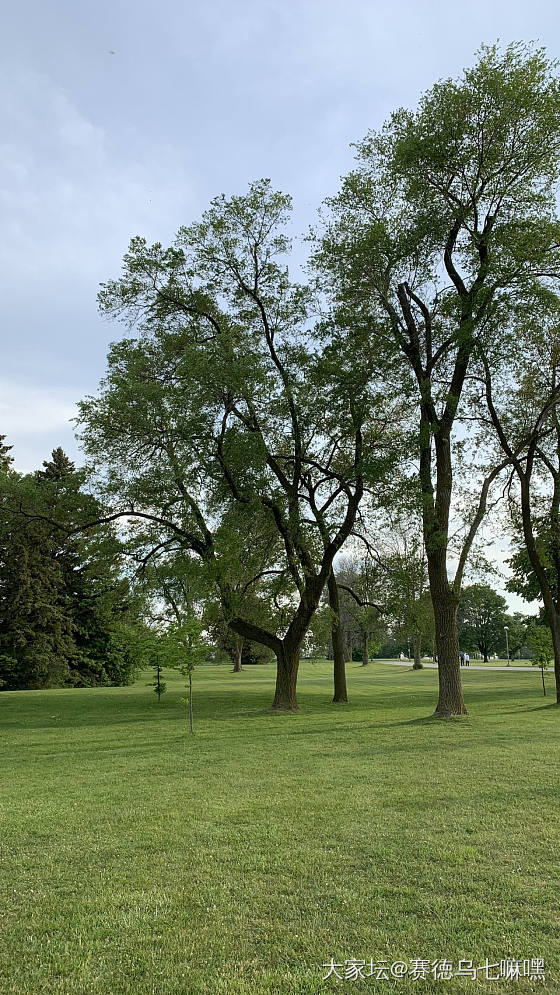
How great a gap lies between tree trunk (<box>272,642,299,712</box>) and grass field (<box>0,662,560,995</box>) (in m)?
7.29

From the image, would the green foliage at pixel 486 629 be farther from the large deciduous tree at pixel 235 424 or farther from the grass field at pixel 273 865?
the grass field at pixel 273 865

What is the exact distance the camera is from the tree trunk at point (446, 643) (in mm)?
16125

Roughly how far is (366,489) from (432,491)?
2.39 metres

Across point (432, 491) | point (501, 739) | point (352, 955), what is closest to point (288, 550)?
point (432, 491)

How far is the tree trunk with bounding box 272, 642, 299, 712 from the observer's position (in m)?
19.2

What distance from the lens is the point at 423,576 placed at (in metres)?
18.0

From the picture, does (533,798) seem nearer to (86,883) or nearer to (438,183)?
(86,883)

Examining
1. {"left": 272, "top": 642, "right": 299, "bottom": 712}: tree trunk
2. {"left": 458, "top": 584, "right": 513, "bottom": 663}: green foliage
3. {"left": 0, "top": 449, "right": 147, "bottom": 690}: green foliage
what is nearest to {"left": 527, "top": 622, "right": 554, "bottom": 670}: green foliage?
{"left": 272, "top": 642, "right": 299, "bottom": 712}: tree trunk

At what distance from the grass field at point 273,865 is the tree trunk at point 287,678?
287 inches

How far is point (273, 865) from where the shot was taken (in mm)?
5152

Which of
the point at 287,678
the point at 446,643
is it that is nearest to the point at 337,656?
the point at 287,678

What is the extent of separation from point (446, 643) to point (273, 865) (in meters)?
11.9

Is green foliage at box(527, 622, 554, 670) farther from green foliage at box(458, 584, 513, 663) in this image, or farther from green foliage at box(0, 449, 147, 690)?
green foliage at box(458, 584, 513, 663)

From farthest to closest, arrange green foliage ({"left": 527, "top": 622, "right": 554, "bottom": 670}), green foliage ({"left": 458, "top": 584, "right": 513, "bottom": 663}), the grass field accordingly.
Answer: green foliage ({"left": 458, "top": 584, "right": 513, "bottom": 663}), green foliage ({"left": 527, "top": 622, "right": 554, "bottom": 670}), the grass field
